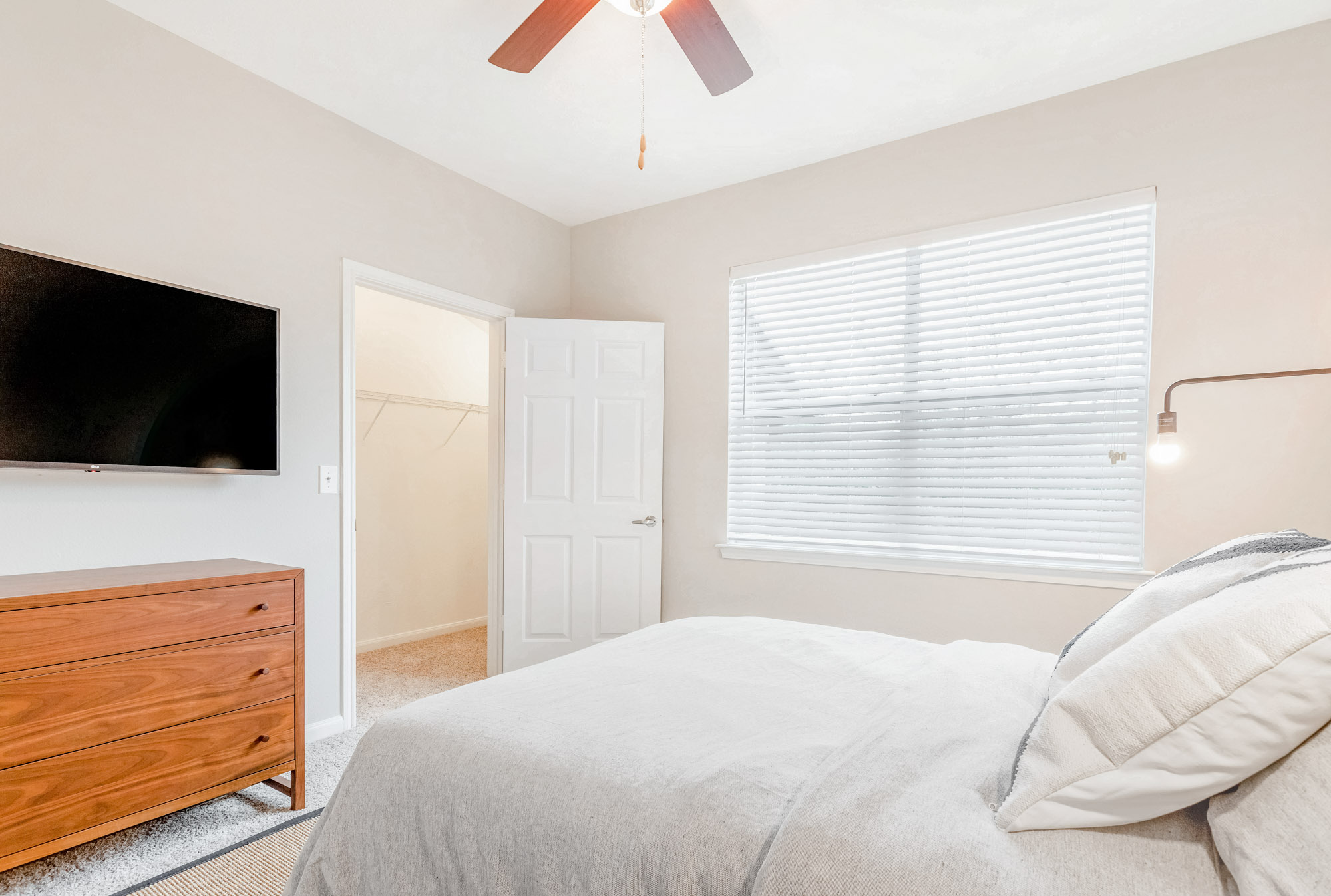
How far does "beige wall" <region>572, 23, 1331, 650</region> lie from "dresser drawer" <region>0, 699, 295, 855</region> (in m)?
2.12

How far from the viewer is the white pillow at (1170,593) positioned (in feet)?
3.97

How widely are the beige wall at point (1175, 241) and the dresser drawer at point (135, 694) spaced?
212 cm

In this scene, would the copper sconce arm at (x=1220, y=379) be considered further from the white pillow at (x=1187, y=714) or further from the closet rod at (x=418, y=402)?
the closet rod at (x=418, y=402)

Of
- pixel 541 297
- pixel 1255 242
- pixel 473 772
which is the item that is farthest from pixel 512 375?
pixel 1255 242

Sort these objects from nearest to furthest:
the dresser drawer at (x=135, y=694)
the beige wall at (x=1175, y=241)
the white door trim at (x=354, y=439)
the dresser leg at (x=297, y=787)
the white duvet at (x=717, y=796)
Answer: the white duvet at (x=717, y=796), the dresser drawer at (x=135, y=694), the dresser leg at (x=297, y=787), the beige wall at (x=1175, y=241), the white door trim at (x=354, y=439)

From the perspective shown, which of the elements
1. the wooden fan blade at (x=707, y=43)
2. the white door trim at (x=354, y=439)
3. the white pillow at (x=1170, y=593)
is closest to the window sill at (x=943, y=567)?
the white door trim at (x=354, y=439)

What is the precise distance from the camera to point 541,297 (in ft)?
13.4

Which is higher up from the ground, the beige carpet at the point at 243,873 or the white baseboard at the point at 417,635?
the beige carpet at the point at 243,873

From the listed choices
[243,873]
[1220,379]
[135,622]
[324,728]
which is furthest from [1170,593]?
[324,728]

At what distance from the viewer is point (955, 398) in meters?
3.07

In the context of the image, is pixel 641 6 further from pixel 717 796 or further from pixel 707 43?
pixel 717 796

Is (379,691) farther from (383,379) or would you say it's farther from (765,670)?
(765,670)

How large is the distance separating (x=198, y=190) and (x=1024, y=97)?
3187 mm

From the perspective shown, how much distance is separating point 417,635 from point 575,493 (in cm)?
191
